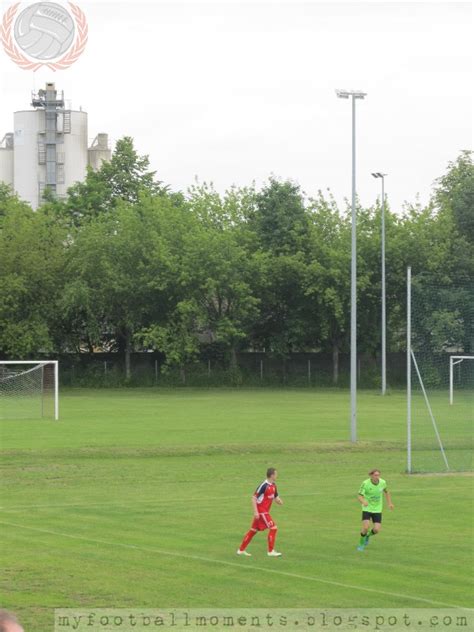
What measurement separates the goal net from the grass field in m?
0.48

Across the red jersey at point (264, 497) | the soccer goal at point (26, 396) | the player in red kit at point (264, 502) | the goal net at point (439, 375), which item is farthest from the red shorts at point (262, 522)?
the soccer goal at point (26, 396)

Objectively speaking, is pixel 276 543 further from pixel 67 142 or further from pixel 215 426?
pixel 67 142

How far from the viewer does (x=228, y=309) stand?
269 feet

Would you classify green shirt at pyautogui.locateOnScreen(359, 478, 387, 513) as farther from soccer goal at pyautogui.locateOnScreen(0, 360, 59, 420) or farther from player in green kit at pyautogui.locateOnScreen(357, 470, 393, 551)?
soccer goal at pyautogui.locateOnScreen(0, 360, 59, 420)

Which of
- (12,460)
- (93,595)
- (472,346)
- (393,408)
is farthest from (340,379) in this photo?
(93,595)

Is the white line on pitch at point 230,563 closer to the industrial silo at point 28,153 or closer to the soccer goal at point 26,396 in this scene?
the soccer goal at point 26,396

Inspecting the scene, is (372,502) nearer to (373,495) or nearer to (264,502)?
(373,495)

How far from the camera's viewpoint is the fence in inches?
3248

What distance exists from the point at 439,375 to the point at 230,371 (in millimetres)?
40242

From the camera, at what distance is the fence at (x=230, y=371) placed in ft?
271

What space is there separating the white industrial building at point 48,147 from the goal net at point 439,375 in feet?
252

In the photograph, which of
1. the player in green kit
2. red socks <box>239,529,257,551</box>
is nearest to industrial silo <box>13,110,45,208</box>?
the player in green kit

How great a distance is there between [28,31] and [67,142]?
213 ft

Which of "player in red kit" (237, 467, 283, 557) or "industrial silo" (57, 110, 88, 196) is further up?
"industrial silo" (57, 110, 88, 196)
